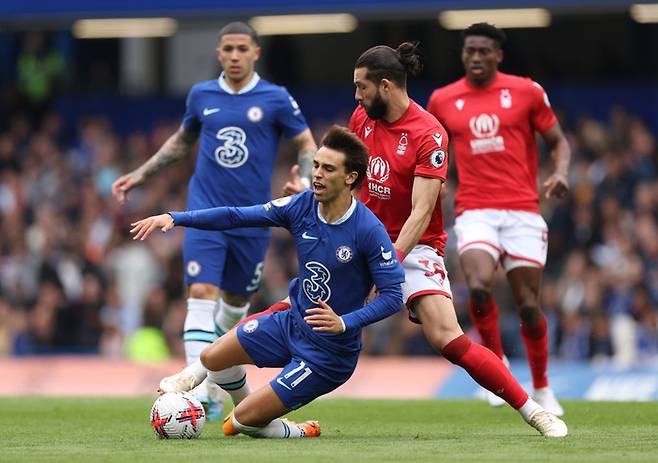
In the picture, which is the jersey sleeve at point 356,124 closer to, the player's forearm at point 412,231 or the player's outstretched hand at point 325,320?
the player's forearm at point 412,231

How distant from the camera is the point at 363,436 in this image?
965 centimetres

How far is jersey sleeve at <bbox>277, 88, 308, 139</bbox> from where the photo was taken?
11.3 meters

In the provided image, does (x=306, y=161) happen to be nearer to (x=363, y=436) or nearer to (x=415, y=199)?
(x=415, y=199)

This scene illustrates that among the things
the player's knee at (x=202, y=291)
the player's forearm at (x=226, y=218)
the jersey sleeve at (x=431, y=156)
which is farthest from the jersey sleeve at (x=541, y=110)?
the player's forearm at (x=226, y=218)

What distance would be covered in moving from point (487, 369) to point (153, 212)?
1274cm

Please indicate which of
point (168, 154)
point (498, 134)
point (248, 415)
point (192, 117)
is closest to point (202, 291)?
point (168, 154)

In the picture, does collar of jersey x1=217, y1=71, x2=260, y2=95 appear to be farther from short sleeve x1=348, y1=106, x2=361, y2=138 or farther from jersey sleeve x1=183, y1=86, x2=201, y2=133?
short sleeve x1=348, y1=106, x2=361, y2=138

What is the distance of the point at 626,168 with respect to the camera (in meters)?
19.5

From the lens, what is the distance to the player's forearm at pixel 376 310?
28.6 ft

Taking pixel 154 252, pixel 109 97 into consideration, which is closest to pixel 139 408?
pixel 154 252

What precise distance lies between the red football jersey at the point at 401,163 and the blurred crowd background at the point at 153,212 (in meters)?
8.22

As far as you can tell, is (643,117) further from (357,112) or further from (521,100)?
(357,112)

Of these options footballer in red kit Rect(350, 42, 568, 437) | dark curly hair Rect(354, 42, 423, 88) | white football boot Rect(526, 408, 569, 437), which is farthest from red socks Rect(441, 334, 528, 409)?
dark curly hair Rect(354, 42, 423, 88)

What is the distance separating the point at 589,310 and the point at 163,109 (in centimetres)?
940
